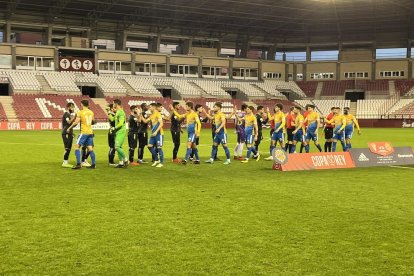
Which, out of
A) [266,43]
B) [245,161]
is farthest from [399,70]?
[245,161]

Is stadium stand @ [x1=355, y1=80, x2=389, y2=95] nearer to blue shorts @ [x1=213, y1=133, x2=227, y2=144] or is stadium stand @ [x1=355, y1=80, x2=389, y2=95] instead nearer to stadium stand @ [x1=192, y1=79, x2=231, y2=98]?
stadium stand @ [x1=192, y1=79, x2=231, y2=98]

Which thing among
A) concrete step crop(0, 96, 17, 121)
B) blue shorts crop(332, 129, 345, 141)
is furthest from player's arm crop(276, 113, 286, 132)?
concrete step crop(0, 96, 17, 121)

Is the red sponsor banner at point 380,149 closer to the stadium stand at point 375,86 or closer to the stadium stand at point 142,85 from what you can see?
the stadium stand at point 142,85

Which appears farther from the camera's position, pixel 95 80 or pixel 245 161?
pixel 95 80

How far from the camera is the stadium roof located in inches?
2313

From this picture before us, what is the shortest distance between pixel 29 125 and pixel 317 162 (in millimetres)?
35219

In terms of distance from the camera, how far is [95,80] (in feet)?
199

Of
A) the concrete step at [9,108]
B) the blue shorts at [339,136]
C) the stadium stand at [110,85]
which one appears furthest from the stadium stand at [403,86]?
the blue shorts at [339,136]

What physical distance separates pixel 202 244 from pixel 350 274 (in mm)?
2132

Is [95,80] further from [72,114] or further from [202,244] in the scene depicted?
[202,244]

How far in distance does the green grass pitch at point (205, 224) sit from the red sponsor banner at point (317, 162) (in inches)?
62.0

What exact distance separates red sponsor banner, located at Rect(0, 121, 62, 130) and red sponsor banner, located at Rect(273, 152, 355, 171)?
1339 inches

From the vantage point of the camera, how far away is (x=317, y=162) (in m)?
15.8

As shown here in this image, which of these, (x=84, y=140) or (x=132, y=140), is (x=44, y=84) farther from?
(x=84, y=140)
